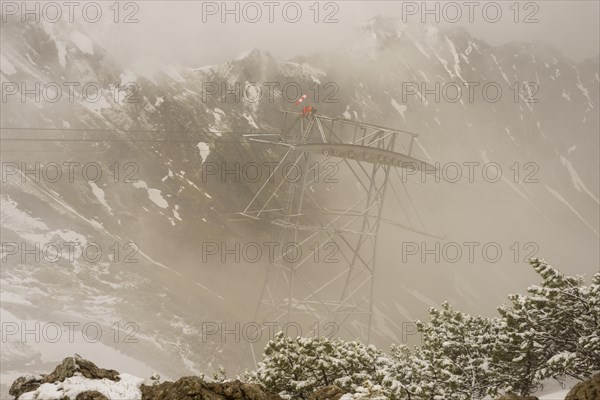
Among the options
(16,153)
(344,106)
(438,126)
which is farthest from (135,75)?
(438,126)

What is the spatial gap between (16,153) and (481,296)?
3875 inches

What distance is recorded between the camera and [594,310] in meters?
11.8

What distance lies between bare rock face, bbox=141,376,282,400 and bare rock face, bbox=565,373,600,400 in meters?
6.38

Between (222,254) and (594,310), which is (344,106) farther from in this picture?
(594,310)

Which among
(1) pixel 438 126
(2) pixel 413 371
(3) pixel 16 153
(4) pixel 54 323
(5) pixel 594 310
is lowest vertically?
(2) pixel 413 371

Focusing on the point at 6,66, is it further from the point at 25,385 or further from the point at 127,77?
the point at 25,385

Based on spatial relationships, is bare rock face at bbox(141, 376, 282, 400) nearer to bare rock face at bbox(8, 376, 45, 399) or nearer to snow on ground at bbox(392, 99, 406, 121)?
bare rock face at bbox(8, 376, 45, 399)

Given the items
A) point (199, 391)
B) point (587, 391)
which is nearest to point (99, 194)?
point (199, 391)

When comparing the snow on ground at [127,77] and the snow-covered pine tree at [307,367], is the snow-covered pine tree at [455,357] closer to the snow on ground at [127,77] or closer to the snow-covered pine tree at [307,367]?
the snow-covered pine tree at [307,367]

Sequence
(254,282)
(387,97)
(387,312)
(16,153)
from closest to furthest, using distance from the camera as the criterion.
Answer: (16,153), (254,282), (387,312), (387,97)

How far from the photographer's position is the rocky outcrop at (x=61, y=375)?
422 inches

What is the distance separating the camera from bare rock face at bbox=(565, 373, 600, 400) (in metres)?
8.82

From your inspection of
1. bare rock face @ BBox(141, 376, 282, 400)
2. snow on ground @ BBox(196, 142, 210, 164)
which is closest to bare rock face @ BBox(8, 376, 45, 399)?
bare rock face @ BBox(141, 376, 282, 400)

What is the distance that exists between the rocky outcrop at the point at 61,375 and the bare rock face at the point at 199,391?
1142mm
